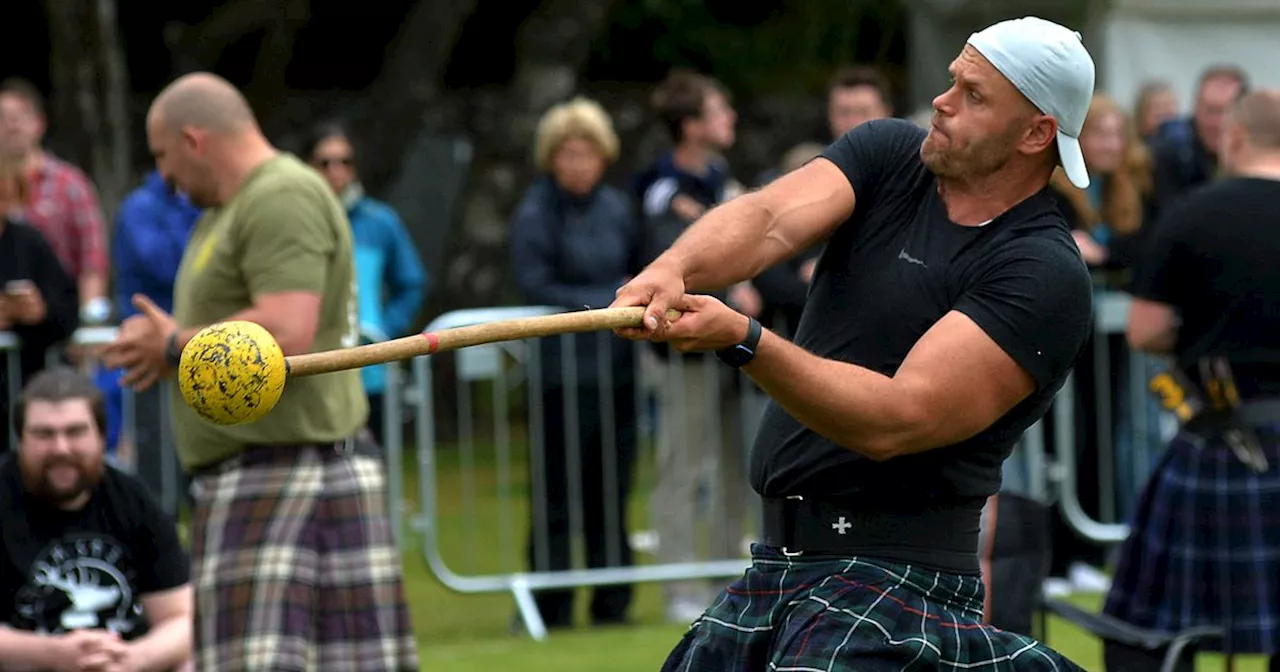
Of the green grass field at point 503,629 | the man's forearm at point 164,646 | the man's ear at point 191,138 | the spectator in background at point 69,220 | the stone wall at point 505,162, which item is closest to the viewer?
the man's ear at point 191,138

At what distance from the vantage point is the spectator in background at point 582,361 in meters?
6.61

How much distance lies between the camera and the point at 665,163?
679 centimetres

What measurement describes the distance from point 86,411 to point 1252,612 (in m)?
2.80

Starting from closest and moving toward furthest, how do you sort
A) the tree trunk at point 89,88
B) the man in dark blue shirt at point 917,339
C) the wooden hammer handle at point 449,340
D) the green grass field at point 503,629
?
the wooden hammer handle at point 449,340 → the man in dark blue shirt at point 917,339 → the green grass field at point 503,629 → the tree trunk at point 89,88

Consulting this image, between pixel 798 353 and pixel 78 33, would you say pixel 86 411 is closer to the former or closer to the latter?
pixel 798 353

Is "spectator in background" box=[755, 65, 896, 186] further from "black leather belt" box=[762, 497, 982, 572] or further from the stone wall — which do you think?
the stone wall

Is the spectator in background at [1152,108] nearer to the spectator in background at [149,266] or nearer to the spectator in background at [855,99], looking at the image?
the spectator in background at [855,99]

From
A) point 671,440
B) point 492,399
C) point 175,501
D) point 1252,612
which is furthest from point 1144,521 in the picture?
point 492,399

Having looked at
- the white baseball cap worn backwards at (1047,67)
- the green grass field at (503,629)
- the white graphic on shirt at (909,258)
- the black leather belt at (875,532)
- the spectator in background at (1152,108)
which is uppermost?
the spectator in background at (1152,108)

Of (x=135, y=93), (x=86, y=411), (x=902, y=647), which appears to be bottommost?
(x=902, y=647)

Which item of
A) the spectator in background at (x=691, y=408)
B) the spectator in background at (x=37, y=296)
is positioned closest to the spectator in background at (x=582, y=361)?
the spectator in background at (x=691, y=408)

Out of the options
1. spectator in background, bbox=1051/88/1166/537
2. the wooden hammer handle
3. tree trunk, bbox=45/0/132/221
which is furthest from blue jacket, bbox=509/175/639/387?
tree trunk, bbox=45/0/132/221

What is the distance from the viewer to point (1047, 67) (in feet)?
10.4

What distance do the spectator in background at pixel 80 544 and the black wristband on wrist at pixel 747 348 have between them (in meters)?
2.19
